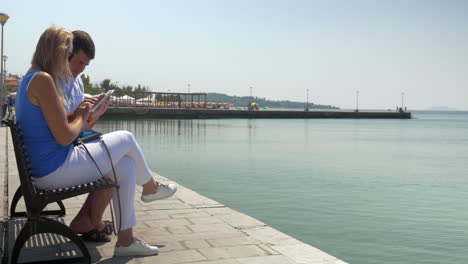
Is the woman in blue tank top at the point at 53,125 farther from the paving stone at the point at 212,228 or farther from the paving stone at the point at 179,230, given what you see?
the paving stone at the point at 212,228

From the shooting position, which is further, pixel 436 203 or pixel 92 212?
pixel 436 203

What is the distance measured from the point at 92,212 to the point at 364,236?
4059mm

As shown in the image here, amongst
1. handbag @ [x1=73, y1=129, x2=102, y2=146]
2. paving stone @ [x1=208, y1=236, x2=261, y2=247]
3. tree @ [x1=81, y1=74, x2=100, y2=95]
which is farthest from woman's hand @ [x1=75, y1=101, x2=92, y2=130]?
tree @ [x1=81, y1=74, x2=100, y2=95]

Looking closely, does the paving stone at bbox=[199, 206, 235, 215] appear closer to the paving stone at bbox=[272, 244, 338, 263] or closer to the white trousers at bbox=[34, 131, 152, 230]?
the paving stone at bbox=[272, 244, 338, 263]

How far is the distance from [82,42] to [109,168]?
0.85 meters

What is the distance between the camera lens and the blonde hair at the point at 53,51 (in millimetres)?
2699

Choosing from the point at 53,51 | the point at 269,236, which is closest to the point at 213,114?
the point at 269,236

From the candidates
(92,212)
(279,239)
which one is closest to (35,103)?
(92,212)

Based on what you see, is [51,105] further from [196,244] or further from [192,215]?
[192,215]

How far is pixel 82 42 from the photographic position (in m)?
3.10


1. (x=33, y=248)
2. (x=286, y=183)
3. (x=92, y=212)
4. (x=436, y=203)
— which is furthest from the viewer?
(x=286, y=183)

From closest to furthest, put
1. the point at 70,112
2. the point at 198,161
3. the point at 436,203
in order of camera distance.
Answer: the point at 70,112 < the point at 436,203 < the point at 198,161

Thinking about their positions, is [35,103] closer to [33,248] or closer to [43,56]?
[43,56]

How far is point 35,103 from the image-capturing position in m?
2.68
